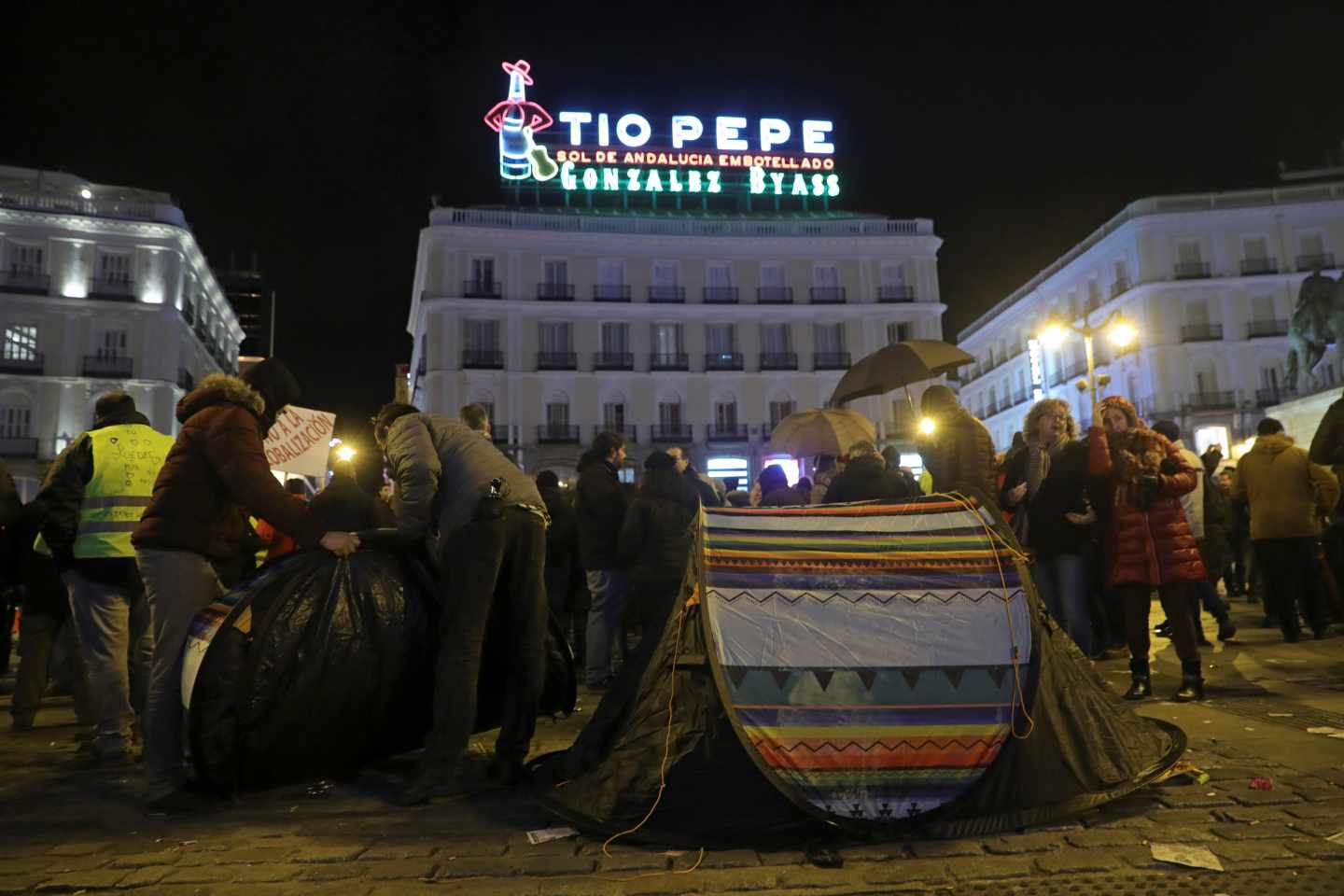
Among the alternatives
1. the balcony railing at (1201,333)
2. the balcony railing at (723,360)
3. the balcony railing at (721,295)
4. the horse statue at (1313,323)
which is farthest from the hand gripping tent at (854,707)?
the balcony railing at (1201,333)

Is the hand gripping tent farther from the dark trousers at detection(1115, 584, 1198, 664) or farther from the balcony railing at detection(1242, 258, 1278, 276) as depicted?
the balcony railing at detection(1242, 258, 1278, 276)

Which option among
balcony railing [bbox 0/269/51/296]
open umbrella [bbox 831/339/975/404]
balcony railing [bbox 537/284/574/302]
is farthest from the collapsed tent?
balcony railing [bbox 0/269/51/296]

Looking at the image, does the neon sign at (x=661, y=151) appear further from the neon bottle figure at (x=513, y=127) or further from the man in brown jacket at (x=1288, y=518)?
the man in brown jacket at (x=1288, y=518)

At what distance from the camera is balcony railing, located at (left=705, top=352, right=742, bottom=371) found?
3994 centimetres

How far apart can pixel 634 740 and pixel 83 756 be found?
320cm

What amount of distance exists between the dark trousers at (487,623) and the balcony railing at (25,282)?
41.4 meters

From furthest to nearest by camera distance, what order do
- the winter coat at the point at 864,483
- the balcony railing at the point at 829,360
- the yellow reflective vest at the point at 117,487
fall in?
the balcony railing at the point at 829,360 → the winter coat at the point at 864,483 → the yellow reflective vest at the point at 117,487

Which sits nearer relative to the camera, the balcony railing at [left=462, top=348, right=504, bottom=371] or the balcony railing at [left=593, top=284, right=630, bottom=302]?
the balcony railing at [left=462, top=348, right=504, bottom=371]

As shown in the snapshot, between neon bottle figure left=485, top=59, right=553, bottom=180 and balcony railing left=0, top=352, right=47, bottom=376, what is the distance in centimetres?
2047

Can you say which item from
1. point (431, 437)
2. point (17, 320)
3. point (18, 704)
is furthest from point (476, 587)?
point (17, 320)

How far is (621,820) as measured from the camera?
2.99 metres

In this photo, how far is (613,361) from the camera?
39.2 m

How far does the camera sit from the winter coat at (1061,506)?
5.43 metres

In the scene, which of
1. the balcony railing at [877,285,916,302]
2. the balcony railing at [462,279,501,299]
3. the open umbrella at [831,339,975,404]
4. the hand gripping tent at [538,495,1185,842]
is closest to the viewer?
the hand gripping tent at [538,495,1185,842]
